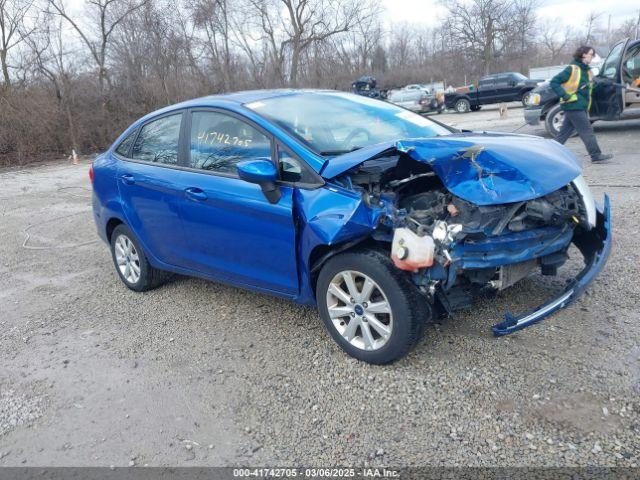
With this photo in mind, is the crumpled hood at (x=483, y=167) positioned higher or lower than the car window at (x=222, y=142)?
lower

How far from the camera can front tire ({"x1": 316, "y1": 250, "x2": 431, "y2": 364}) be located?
3.07 metres

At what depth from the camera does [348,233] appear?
3.17 metres

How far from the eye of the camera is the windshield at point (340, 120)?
12.2ft

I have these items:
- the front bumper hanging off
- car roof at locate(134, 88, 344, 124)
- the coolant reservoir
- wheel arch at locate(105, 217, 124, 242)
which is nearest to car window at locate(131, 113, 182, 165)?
car roof at locate(134, 88, 344, 124)

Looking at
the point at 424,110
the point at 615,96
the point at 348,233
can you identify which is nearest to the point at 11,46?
the point at 424,110

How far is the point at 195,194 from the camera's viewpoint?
3.98 m

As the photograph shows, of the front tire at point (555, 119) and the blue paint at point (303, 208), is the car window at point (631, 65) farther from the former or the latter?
the blue paint at point (303, 208)

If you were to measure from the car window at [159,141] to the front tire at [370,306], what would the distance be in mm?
1794

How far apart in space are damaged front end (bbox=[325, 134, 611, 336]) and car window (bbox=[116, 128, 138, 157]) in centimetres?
248

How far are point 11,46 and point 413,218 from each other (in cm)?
2821

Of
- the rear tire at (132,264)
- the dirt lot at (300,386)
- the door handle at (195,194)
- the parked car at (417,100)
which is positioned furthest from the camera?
the parked car at (417,100)

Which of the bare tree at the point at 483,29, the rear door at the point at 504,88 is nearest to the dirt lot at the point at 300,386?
the rear door at the point at 504,88

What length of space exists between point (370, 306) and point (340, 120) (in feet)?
4.93

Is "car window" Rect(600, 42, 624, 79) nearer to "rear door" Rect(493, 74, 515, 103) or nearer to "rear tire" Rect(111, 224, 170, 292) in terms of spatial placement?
"rear tire" Rect(111, 224, 170, 292)
